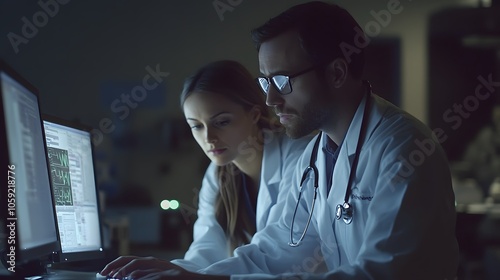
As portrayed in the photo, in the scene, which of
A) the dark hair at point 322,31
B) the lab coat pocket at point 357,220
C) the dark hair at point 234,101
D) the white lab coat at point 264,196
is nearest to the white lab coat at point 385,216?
the lab coat pocket at point 357,220

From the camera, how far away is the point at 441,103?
4.57m

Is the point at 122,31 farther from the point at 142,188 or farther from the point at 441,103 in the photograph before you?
the point at 441,103

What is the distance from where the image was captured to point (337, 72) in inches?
55.3

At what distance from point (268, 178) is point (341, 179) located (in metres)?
0.55

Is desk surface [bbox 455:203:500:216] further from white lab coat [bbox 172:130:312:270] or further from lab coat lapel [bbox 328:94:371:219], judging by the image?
lab coat lapel [bbox 328:94:371:219]

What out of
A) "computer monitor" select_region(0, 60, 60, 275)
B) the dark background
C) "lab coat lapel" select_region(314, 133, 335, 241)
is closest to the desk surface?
the dark background

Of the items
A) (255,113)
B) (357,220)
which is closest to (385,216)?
(357,220)

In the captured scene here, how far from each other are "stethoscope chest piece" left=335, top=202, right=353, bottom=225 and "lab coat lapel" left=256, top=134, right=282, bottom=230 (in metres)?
0.53

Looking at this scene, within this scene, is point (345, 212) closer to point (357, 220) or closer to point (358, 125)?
point (357, 220)

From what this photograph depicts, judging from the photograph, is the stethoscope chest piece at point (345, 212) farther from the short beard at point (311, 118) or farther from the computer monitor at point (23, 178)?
the computer monitor at point (23, 178)

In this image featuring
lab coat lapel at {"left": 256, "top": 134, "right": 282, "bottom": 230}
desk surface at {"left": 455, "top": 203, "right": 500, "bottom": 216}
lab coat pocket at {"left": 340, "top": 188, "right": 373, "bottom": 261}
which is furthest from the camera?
desk surface at {"left": 455, "top": 203, "right": 500, "bottom": 216}

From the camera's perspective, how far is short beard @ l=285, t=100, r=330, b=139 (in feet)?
4.53

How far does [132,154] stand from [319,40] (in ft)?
10.1

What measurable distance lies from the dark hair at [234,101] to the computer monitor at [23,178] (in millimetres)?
807
